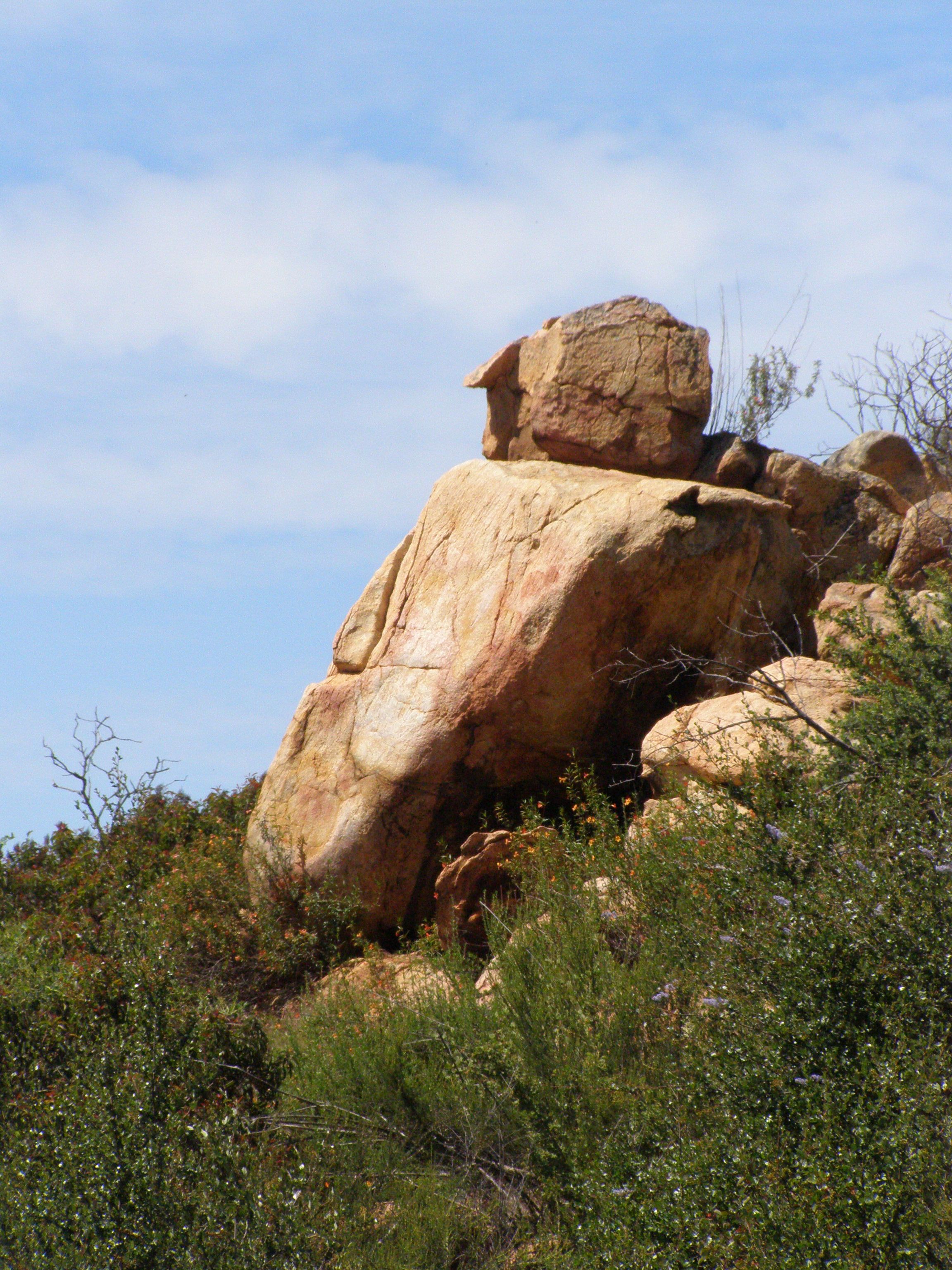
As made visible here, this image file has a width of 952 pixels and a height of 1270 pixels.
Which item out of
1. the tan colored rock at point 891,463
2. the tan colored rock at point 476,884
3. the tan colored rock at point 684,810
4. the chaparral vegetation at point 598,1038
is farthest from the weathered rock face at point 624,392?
the tan colored rock at point 476,884

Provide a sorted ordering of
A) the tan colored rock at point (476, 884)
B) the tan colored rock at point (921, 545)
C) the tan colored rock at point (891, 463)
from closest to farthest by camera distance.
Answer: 1. the tan colored rock at point (476, 884)
2. the tan colored rock at point (921, 545)
3. the tan colored rock at point (891, 463)

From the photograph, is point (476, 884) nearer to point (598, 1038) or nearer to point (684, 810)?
point (684, 810)

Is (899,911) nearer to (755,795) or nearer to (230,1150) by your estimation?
(755,795)

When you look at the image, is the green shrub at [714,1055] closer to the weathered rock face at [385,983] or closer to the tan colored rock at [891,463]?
the weathered rock face at [385,983]

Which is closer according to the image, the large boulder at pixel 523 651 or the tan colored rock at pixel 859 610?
the tan colored rock at pixel 859 610

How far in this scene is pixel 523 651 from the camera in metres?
9.66

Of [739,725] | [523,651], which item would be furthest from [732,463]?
[739,725]

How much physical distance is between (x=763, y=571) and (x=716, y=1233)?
22.9ft

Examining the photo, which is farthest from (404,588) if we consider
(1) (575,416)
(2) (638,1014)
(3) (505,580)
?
(2) (638,1014)

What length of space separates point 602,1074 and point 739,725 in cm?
299

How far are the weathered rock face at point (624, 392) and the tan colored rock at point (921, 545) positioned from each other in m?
2.17

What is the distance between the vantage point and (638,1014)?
18.7 ft

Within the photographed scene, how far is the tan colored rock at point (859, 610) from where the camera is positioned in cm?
823

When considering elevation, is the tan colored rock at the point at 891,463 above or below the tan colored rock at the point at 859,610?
above
